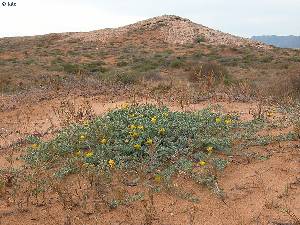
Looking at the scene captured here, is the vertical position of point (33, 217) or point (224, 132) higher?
point (224, 132)

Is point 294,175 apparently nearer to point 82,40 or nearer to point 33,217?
point 33,217

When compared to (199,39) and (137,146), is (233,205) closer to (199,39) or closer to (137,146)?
(137,146)

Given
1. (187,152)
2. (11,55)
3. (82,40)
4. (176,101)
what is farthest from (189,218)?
(82,40)

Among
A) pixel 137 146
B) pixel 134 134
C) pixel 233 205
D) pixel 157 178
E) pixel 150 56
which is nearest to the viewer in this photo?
pixel 233 205

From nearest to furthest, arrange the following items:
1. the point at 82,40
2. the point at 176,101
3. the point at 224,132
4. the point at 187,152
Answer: the point at 187,152
the point at 224,132
the point at 176,101
the point at 82,40

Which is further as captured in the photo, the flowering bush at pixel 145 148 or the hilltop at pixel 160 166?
the flowering bush at pixel 145 148

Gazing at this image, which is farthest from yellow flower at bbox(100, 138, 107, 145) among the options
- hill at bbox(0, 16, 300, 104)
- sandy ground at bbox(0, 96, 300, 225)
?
hill at bbox(0, 16, 300, 104)

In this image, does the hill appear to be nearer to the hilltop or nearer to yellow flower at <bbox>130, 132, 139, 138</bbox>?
the hilltop

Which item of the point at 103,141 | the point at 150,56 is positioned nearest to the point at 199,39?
the point at 150,56

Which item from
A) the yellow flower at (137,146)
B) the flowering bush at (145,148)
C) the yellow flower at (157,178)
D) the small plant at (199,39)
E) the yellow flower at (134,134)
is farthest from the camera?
the small plant at (199,39)

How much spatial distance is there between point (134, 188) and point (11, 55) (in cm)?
2677

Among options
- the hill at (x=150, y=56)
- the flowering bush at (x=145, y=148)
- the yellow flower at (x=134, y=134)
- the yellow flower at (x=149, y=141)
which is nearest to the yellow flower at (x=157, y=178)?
the flowering bush at (x=145, y=148)

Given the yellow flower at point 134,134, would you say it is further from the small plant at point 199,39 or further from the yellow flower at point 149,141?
the small plant at point 199,39

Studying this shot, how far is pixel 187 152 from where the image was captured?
4.48 metres
